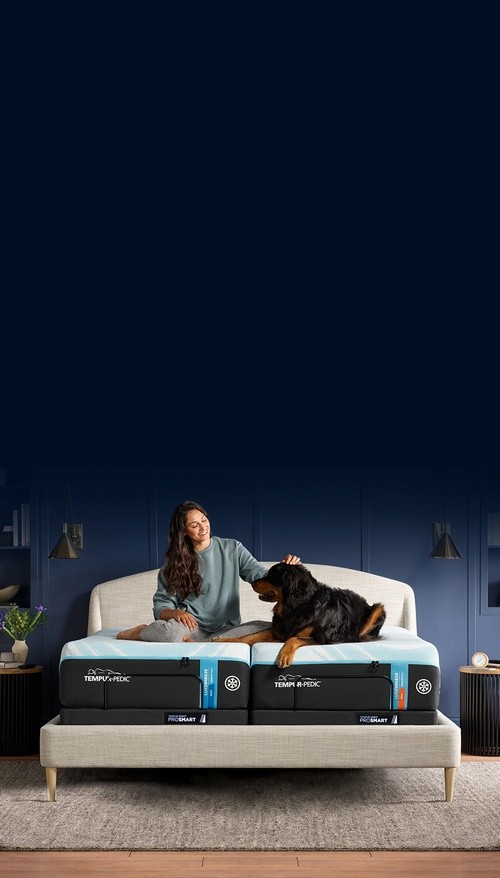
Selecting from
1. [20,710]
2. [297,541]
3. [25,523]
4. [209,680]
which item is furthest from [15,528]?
[209,680]

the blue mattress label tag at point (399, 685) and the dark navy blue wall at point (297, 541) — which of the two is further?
the dark navy blue wall at point (297, 541)

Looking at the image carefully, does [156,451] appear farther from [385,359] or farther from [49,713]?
[49,713]

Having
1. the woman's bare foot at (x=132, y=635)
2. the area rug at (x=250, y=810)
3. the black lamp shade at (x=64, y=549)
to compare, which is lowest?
the area rug at (x=250, y=810)

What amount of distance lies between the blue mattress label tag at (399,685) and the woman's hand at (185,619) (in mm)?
985

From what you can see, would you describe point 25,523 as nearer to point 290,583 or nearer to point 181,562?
point 181,562

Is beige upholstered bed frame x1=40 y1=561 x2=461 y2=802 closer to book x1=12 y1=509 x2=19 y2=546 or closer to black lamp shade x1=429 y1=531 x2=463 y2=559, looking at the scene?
black lamp shade x1=429 y1=531 x2=463 y2=559

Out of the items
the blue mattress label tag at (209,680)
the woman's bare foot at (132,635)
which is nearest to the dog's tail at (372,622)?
the blue mattress label tag at (209,680)

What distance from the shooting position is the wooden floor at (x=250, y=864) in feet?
12.2

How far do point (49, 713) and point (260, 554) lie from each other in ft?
5.75

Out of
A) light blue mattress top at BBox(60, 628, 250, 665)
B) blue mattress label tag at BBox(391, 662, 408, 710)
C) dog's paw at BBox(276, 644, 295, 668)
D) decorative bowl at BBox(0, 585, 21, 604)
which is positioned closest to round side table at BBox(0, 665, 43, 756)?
decorative bowl at BBox(0, 585, 21, 604)

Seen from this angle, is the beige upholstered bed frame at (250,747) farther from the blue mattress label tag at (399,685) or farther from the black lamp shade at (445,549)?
the black lamp shade at (445,549)

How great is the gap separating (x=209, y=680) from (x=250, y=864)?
105 cm

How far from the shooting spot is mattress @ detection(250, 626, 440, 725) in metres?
4.73

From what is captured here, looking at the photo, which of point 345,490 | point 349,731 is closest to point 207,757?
point 349,731
